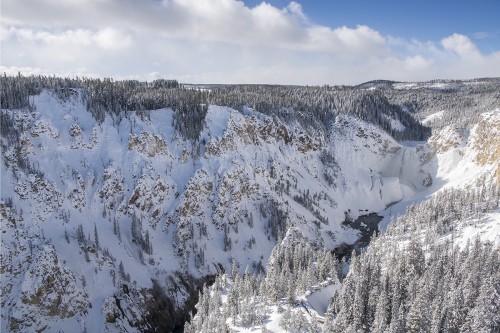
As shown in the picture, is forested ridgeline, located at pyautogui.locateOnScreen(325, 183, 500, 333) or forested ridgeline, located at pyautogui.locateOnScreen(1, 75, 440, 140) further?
forested ridgeline, located at pyautogui.locateOnScreen(1, 75, 440, 140)

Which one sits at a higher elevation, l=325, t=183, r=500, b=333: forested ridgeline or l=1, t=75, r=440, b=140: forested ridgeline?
l=1, t=75, r=440, b=140: forested ridgeline

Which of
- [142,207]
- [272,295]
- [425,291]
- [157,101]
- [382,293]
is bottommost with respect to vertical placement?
[272,295]

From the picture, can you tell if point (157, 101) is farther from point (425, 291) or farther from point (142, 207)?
point (425, 291)

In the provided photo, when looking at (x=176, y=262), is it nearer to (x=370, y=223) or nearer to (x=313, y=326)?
(x=313, y=326)

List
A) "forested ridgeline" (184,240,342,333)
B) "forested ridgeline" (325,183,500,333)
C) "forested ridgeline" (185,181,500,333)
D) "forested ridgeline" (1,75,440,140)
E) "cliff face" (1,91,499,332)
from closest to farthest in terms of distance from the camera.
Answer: "forested ridgeline" (325,183,500,333)
"forested ridgeline" (185,181,500,333)
"forested ridgeline" (184,240,342,333)
"cliff face" (1,91,499,332)
"forested ridgeline" (1,75,440,140)

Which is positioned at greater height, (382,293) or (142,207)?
(142,207)

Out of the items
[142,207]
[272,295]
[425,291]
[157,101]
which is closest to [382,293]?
[425,291]

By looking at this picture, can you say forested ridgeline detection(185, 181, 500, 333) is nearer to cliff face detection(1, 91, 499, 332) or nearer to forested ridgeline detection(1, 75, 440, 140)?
cliff face detection(1, 91, 499, 332)

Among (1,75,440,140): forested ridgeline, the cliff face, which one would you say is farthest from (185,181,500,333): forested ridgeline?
(1,75,440,140): forested ridgeline

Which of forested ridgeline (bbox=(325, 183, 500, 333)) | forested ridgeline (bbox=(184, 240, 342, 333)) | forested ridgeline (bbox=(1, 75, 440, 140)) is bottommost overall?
forested ridgeline (bbox=(184, 240, 342, 333))
